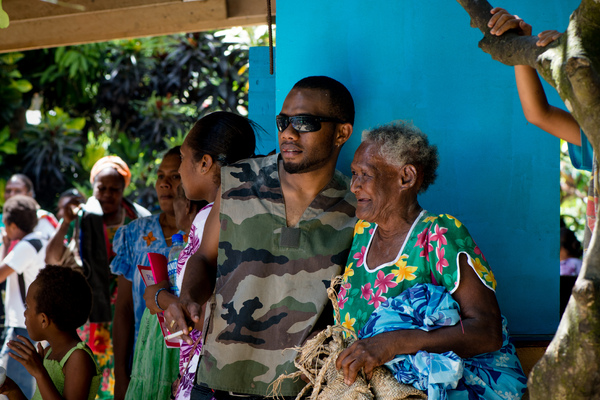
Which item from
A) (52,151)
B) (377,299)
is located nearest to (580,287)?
(377,299)

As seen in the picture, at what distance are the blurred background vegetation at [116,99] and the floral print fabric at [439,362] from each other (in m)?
8.86

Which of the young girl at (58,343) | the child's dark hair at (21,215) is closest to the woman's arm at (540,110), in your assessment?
the young girl at (58,343)

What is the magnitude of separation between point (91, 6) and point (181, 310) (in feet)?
12.0

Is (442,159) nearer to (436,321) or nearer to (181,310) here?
(436,321)

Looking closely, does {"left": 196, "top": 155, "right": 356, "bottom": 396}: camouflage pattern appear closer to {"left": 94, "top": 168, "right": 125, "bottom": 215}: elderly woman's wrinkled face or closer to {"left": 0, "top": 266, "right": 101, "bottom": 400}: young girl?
{"left": 0, "top": 266, "right": 101, "bottom": 400}: young girl

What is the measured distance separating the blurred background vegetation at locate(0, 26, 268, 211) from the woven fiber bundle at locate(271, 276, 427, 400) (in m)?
8.79

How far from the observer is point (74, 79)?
11523 mm

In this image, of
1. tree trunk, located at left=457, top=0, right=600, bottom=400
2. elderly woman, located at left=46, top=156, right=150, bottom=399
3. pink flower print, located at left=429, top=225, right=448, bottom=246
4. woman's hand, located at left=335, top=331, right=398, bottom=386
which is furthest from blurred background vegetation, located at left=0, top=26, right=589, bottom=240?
tree trunk, located at left=457, top=0, right=600, bottom=400

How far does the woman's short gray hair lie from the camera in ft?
8.52

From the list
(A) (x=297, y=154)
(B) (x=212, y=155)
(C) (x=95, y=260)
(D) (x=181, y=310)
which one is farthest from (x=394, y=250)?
(C) (x=95, y=260)

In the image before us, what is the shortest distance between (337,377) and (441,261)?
519 millimetres

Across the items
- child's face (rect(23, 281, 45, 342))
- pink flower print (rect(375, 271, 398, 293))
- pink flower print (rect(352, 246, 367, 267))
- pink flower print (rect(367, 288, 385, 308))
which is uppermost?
pink flower print (rect(352, 246, 367, 267))

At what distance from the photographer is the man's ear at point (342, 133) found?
115 inches

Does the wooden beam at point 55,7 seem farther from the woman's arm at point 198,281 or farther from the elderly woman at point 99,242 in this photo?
the woman's arm at point 198,281
